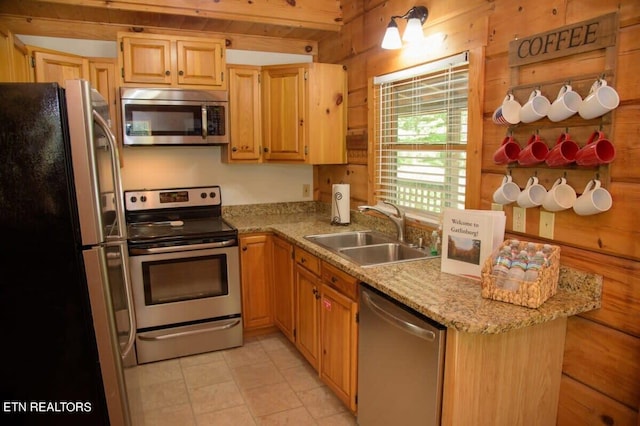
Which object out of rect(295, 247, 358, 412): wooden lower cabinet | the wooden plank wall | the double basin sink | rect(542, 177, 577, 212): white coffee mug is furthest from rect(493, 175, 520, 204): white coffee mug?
rect(295, 247, 358, 412): wooden lower cabinet

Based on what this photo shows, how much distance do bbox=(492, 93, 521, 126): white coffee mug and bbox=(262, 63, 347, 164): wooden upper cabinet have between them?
5.38 feet

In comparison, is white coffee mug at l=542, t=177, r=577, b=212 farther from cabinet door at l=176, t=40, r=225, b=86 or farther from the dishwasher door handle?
cabinet door at l=176, t=40, r=225, b=86

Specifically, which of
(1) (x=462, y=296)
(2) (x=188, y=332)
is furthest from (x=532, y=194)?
(2) (x=188, y=332)

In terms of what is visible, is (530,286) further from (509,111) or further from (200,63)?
(200,63)

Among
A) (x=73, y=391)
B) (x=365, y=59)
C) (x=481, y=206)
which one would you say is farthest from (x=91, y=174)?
(x=365, y=59)

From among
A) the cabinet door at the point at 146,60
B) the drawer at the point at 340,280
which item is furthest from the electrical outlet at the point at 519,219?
the cabinet door at the point at 146,60

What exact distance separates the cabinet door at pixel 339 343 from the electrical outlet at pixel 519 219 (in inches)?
32.4

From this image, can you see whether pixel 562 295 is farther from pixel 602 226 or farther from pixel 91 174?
pixel 91 174

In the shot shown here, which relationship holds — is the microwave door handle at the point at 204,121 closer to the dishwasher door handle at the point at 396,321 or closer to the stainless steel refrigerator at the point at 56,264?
the stainless steel refrigerator at the point at 56,264

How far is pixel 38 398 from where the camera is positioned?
5.24 ft

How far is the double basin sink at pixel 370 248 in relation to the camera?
2584 millimetres

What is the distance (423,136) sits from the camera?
2.63m

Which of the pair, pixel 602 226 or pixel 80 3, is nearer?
pixel 602 226

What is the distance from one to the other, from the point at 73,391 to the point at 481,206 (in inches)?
74.2
